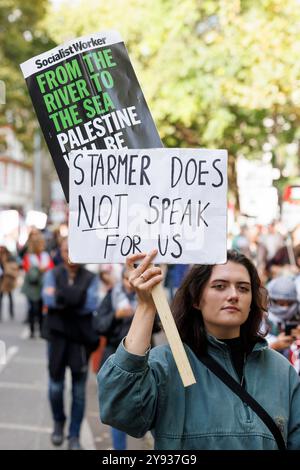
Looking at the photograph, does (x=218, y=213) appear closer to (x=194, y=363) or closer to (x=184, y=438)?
(x=194, y=363)

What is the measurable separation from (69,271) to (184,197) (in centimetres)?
489

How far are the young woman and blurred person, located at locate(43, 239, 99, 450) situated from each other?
4.68 m

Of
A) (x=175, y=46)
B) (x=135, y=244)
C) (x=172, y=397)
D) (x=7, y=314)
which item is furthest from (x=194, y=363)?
(x=7, y=314)

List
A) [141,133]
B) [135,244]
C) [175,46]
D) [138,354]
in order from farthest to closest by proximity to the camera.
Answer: [175,46] → [141,133] → [135,244] → [138,354]

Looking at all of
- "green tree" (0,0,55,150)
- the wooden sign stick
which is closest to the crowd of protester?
the wooden sign stick

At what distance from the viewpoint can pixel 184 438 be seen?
3322 mm

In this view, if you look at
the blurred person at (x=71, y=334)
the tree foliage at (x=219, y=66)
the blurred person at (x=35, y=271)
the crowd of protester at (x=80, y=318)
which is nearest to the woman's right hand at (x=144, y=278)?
the crowd of protester at (x=80, y=318)

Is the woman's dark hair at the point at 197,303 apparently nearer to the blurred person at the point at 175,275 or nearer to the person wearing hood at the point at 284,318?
the person wearing hood at the point at 284,318

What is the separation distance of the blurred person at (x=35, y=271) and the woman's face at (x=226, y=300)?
488 inches

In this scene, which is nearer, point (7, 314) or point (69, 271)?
point (69, 271)

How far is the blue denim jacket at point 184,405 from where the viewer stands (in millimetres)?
3260

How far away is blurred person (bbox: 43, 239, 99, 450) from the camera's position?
825 centimetres

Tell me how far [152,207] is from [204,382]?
62 centimetres

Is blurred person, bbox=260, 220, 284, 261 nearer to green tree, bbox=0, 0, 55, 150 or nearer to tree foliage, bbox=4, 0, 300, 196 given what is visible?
tree foliage, bbox=4, 0, 300, 196
